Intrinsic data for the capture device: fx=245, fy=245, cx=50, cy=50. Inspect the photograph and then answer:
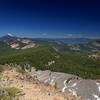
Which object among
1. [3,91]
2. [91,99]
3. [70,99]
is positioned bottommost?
[91,99]

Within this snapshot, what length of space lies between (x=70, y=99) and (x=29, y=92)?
4789 mm

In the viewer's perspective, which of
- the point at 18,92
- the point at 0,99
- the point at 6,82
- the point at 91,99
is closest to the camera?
the point at 0,99

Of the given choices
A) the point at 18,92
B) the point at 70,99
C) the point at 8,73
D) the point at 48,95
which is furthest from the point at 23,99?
the point at 8,73

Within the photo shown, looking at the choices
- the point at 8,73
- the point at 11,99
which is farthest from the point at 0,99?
the point at 8,73

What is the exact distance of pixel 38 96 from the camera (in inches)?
1061

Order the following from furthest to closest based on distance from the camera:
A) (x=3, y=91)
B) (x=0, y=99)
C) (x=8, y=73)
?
(x=8, y=73) < (x=3, y=91) < (x=0, y=99)

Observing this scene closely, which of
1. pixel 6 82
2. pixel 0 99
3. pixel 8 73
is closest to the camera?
pixel 0 99

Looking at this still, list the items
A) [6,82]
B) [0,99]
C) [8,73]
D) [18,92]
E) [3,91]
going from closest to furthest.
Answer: [0,99], [3,91], [18,92], [6,82], [8,73]

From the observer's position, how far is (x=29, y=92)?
28.3 m

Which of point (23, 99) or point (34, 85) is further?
point (34, 85)

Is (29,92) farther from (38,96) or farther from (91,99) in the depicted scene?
(91,99)

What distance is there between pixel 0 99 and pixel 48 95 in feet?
22.6

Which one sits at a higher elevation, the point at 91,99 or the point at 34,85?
the point at 34,85

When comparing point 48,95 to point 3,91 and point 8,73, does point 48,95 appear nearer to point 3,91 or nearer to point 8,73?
point 3,91
